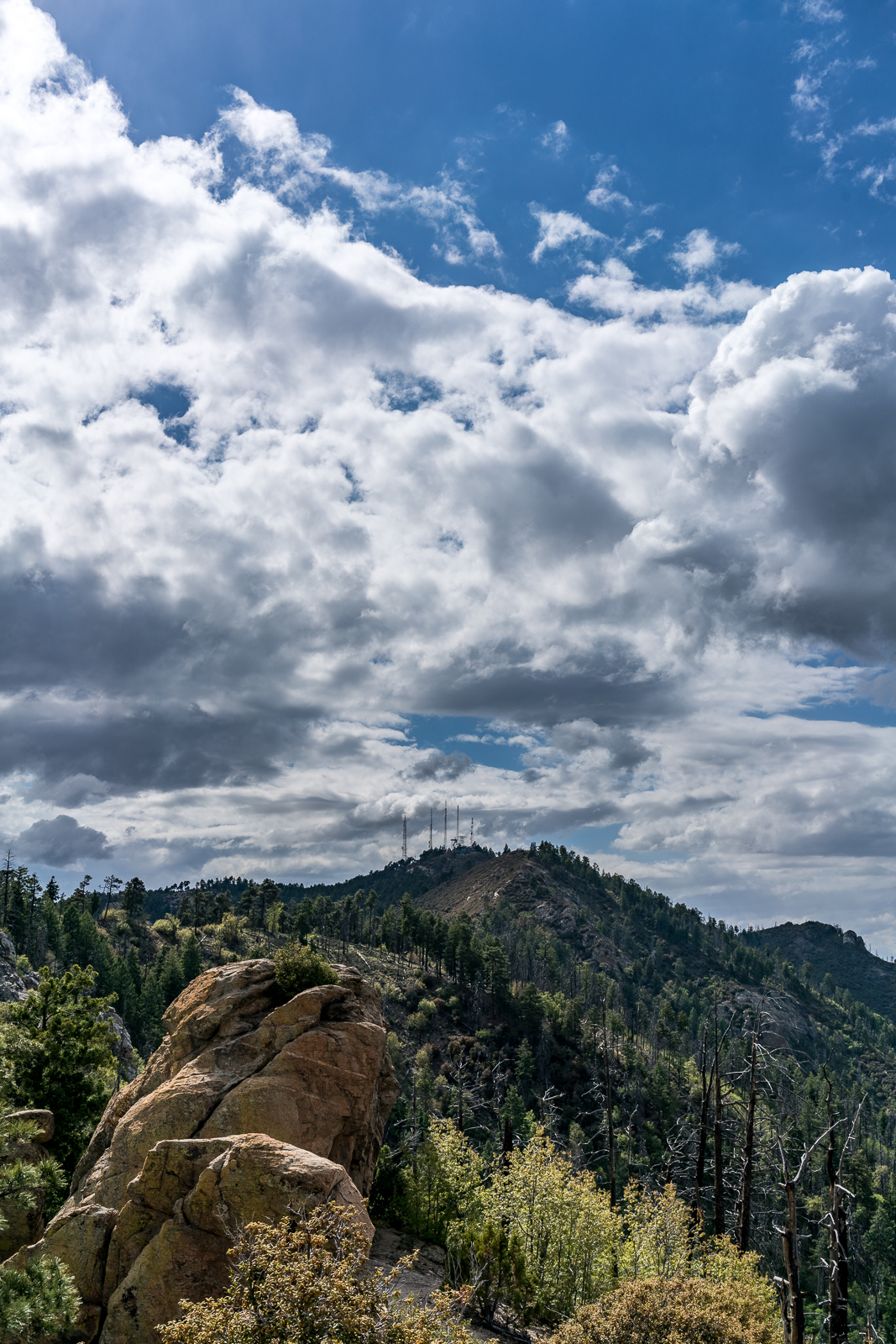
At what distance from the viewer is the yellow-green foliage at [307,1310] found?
46.9ft

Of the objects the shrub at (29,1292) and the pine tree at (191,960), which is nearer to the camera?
the shrub at (29,1292)

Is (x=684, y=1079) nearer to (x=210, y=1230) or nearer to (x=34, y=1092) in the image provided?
(x=34, y=1092)

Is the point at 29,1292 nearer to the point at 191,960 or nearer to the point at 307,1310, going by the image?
the point at 307,1310

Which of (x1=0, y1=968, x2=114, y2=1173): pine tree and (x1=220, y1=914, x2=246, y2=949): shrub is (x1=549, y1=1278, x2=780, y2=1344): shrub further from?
(x1=220, y1=914, x2=246, y2=949): shrub

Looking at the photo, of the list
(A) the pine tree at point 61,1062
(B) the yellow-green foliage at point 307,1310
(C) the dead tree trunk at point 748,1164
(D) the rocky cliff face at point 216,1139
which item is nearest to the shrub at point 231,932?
(A) the pine tree at point 61,1062

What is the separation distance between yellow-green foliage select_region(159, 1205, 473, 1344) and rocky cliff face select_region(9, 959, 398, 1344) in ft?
14.6

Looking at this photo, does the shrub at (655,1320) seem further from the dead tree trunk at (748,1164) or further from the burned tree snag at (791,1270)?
the dead tree trunk at (748,1164)

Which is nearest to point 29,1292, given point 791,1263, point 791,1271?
point 791,1271

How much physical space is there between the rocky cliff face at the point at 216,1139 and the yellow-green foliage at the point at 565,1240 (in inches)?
287

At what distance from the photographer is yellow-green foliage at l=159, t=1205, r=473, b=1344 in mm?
14297

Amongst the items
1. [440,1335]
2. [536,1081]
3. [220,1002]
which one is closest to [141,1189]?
[220,1002]

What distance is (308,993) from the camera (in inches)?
1329

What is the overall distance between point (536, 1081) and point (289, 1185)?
467 ft

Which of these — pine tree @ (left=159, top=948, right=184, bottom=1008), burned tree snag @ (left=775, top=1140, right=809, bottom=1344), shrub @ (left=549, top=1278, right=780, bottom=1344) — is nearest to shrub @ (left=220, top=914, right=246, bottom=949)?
pine tree @ (left=159, top=948, right=184, bottom=1008)
